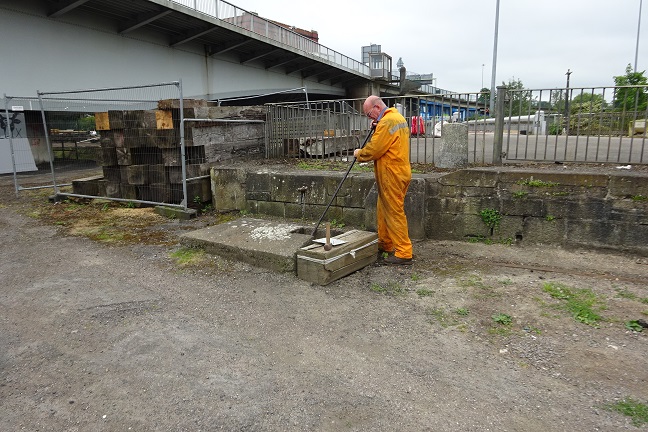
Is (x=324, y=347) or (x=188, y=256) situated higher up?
(x=188, y=256)

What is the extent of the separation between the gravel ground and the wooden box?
0.14 metres

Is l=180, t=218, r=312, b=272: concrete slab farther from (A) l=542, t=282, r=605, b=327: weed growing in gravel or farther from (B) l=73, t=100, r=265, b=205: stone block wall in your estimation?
(A) l=542, t=282, r=605, b=327: weed growing in gravel

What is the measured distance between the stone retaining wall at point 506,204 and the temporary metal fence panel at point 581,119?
109 centimetres

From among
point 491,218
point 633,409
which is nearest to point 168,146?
point 491,218

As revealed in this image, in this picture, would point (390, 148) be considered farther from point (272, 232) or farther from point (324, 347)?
point (324, 347)

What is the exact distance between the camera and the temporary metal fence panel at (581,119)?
6.26 m

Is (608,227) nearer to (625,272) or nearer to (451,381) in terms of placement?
(625,272)

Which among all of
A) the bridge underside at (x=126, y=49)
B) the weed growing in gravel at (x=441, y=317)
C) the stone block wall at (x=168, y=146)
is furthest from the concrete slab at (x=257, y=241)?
the bridge underside at (x=126, y=49)

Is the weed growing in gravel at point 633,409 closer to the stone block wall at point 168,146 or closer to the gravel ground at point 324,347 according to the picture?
the gravel ground at point 324,347

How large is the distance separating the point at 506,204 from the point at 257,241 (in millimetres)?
3477

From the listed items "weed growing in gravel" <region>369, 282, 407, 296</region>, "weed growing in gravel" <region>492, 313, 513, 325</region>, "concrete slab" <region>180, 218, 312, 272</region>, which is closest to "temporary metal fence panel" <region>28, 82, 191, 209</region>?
"concrete slab" <region>180, 218, 312, 272</region>

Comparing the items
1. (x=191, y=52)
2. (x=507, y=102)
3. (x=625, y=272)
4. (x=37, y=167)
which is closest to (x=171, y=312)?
(x=625, y=272)

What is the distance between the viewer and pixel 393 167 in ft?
17.6

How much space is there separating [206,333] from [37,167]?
14756 mm
